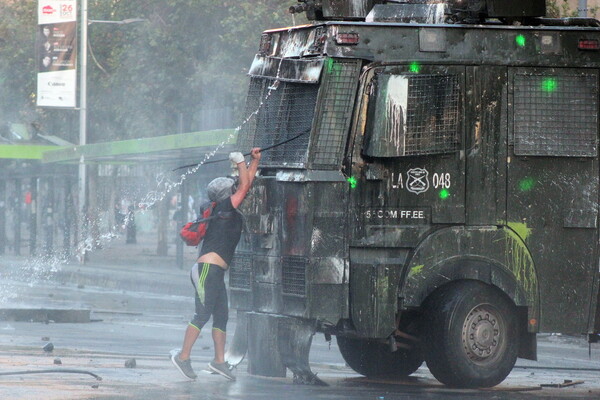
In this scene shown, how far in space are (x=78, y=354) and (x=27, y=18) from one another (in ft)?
140

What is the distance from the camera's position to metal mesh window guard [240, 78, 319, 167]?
10.4m

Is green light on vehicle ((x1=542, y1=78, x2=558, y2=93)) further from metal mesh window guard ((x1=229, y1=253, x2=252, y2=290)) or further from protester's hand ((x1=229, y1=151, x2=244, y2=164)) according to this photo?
metal mesh window guard ((x1=229, y1=253, x2=252, y2=290))

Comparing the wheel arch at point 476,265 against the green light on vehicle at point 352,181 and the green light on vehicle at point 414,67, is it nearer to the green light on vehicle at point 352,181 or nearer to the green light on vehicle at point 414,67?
the green light on vehicle at point 352,181

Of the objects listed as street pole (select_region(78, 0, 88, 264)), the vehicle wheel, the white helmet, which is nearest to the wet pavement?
the vehicle wheel

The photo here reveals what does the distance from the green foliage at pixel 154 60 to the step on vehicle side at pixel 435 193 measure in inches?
855

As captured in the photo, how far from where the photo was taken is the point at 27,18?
54.0 metres

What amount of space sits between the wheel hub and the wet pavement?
305 millimetres

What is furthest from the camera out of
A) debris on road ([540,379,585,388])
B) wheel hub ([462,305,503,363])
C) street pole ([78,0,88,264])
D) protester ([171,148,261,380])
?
street pole ([78,0,88,264])

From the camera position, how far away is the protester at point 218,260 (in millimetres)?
10664

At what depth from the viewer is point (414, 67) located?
10305 mm

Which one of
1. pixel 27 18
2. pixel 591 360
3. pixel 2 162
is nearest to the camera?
pixel 591 360

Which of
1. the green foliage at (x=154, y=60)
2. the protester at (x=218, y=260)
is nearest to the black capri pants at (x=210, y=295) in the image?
the protester at (x=218, y=260)

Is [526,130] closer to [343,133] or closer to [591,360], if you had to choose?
[343,133]

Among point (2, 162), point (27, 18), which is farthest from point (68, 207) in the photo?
point (27, 18)
